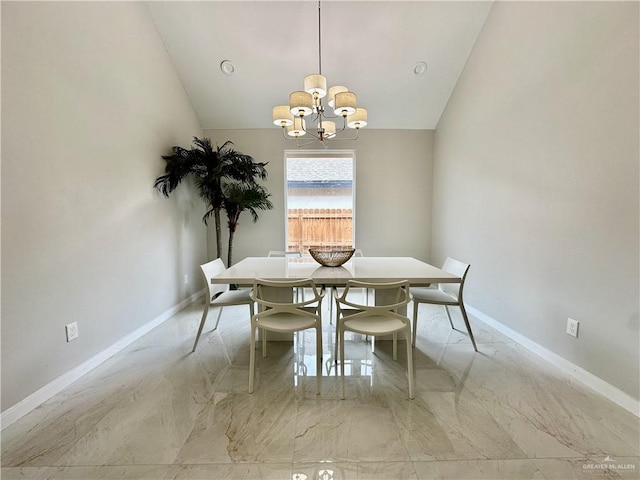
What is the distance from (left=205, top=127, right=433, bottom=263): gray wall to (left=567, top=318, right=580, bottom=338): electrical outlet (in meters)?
2.42

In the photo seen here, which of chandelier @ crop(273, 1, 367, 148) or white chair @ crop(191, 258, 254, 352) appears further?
white chair @ crop(191, 258, 254, 352)

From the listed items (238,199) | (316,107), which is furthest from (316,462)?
(238,199)

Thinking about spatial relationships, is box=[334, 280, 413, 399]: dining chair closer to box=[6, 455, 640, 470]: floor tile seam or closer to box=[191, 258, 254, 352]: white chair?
box=[6, 455, 640, 470]: floor tile seam

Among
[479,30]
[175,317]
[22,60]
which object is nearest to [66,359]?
[175,317]

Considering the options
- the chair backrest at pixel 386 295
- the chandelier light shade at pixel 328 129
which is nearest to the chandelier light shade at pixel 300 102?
the chandelier light shade at pixel 328 129

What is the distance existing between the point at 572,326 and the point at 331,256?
1.73 m

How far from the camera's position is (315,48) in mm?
3162

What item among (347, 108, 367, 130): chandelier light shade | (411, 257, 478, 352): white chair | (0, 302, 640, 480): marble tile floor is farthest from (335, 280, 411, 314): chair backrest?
(347, 108, 367, 130): chandelier light shade

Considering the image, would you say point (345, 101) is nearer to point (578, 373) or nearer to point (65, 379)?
point (578, 373)

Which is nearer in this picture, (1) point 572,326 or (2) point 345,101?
(1) point 572,326

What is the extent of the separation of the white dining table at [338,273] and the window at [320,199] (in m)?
1.81

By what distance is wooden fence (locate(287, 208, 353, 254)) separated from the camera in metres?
4.43

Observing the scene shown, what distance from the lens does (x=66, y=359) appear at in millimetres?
1923

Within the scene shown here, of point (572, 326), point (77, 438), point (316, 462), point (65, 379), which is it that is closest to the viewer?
point (316, 462)
